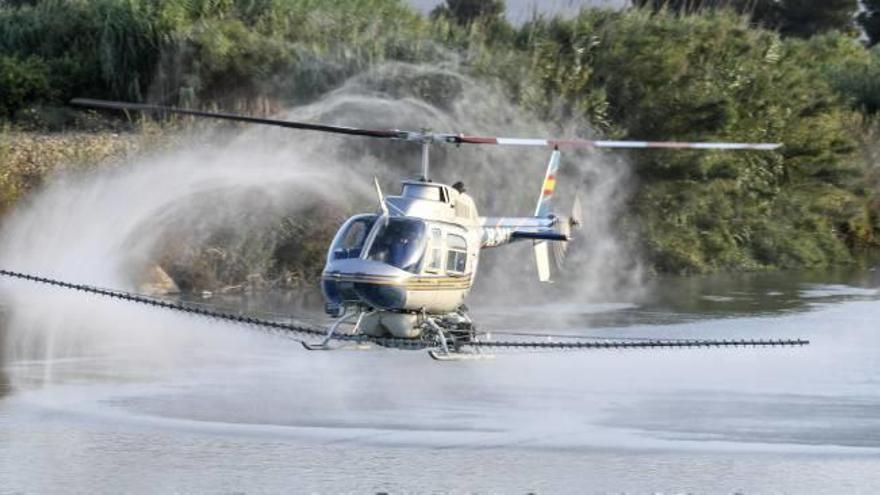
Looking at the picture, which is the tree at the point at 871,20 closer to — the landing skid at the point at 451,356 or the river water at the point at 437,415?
→ the river water at the point at 437,415

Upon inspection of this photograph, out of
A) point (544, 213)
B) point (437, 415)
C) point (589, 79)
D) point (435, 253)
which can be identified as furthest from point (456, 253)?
point (589, 79)

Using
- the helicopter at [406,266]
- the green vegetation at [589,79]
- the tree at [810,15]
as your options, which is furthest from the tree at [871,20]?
the helicopter at [406,266]

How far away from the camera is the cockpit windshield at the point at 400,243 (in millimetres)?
22922

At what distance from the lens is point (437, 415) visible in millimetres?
22859

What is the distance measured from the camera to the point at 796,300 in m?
37.9

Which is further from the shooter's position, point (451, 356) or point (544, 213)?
point (544, 213)

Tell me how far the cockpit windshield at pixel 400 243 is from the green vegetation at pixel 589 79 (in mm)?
18029

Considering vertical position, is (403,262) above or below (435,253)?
below

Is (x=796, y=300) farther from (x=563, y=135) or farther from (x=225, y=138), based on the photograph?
(x=225, y=138)

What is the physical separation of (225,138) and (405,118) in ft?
12.7

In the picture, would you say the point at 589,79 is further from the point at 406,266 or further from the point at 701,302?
the point at 406,266

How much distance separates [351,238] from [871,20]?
326ft

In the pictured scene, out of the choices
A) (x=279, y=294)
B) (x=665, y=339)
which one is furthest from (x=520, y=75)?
(x=665, y=339)

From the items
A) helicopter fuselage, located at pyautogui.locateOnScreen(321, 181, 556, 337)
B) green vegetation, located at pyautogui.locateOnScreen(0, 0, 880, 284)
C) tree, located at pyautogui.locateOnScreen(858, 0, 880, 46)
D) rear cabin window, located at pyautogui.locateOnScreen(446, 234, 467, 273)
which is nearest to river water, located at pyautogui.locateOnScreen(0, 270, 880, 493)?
helicopter fuselage, located at pyautogui.locateOnScreen(321, 181, 556, 337)
